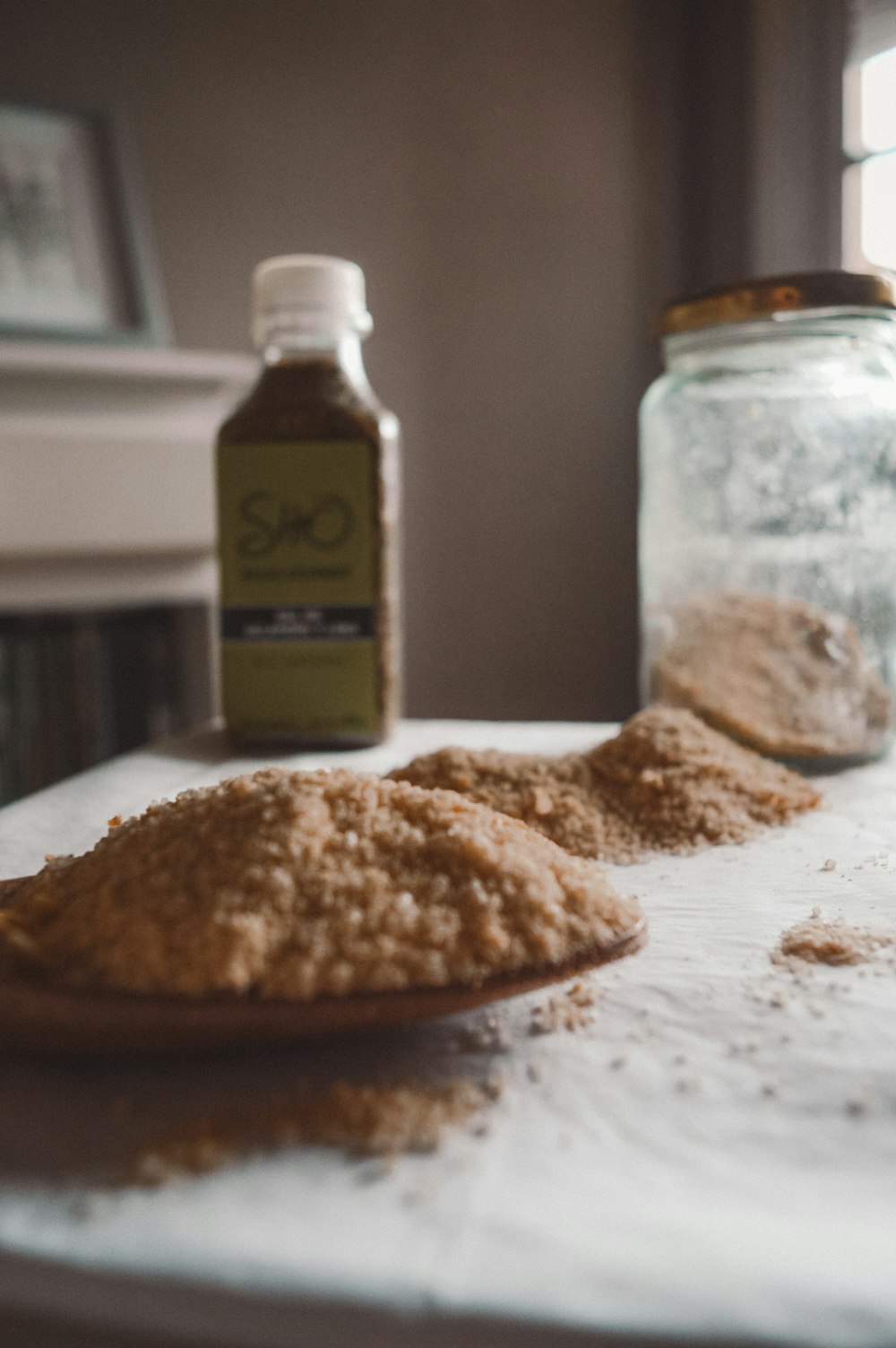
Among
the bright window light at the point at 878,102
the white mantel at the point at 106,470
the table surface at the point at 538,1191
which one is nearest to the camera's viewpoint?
Result: the table surface at the point at 538,1191

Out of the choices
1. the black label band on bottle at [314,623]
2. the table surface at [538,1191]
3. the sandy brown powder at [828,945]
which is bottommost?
the table surface at [538,1191]

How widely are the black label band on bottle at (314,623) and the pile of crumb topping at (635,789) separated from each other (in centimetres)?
19

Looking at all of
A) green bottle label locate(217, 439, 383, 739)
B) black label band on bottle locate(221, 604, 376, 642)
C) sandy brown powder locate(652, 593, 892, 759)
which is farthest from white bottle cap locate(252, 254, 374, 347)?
sandy brown powder locate(652, 593, 892, 759)

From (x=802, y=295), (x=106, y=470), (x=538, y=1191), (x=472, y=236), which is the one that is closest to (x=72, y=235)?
(x=106, y=470)

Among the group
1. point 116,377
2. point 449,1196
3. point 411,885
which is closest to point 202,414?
point 116,377

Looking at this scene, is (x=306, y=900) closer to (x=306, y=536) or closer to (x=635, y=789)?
(x=635, y=789)

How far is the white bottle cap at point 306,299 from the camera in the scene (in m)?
0.81

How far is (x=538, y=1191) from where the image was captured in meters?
0.27

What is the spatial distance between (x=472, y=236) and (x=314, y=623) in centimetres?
104

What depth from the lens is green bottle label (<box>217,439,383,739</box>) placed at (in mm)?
796

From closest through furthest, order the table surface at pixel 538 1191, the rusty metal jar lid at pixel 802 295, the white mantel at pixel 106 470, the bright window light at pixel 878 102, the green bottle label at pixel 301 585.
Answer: the table surface at pixel 538 1191, the rusty metal jar lid at pixel 802 295, the green bottle label at pixel 301 585, the white mantel at pixel 106 470, the bright window light at pixel 878 102

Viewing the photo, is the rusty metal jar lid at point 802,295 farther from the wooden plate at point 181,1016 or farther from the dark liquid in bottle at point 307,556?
the wooden plate at point 181,1016

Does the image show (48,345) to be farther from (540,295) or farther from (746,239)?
(746,239)

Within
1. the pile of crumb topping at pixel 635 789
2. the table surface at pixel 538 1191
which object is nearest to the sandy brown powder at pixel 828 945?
the table surface at pixel 538 1191
